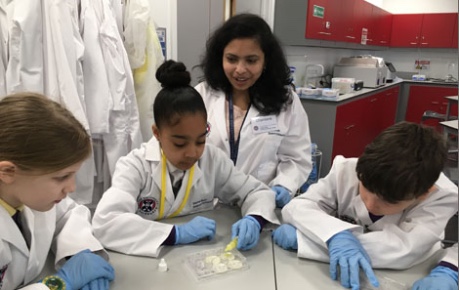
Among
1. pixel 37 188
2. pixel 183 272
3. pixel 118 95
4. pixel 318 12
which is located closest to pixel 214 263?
pixel 183 272

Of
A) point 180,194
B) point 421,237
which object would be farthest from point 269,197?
point 421,237

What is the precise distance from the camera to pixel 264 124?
1571 millimetres

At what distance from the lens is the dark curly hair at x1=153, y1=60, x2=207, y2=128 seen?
1066 mm

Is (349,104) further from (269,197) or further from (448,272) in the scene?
(448,272)

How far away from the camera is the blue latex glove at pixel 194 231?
1.00 metres

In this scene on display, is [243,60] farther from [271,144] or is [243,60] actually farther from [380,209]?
[380,209]

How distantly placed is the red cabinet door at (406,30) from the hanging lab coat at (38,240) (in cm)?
621

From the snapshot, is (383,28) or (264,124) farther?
(383,28)

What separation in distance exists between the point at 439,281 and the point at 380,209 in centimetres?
20

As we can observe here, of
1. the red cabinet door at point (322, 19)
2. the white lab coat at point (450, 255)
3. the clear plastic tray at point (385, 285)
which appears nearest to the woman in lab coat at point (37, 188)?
the clear plastic tray at point (385, 285)

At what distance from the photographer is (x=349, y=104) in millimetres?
3350

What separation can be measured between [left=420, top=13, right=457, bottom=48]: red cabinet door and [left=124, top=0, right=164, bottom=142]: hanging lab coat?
508 cm

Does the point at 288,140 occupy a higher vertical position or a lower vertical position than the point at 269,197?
higher

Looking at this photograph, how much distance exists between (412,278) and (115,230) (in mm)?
755
